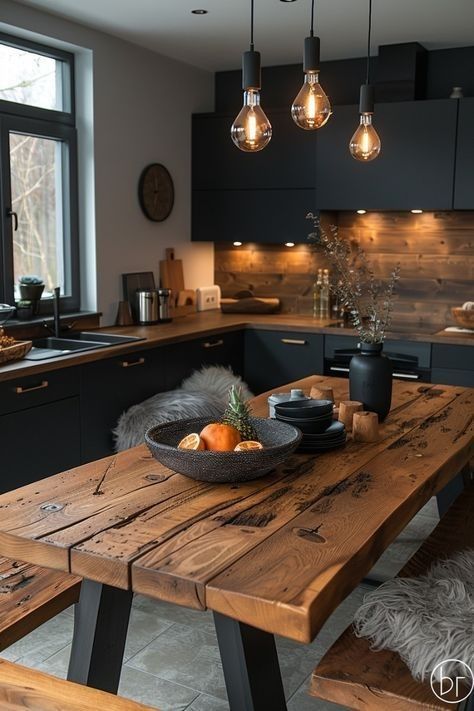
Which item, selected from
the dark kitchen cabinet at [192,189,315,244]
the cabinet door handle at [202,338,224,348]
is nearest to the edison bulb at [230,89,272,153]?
the cabinet door handle at [202,338,224,348]

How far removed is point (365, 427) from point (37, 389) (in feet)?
5.53

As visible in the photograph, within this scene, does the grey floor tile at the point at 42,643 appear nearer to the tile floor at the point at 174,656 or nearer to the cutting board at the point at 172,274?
the tile floor at the point at 174,656

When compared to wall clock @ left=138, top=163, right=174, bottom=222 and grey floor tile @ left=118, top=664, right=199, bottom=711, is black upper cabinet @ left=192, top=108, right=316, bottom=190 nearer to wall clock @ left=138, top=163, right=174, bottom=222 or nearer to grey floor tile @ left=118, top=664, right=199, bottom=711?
wall clock @ left=138, top=163, right=174, bottom=222

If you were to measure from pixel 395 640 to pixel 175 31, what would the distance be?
382cm

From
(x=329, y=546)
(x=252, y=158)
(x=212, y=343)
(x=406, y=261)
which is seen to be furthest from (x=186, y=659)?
(x=252, y=158)

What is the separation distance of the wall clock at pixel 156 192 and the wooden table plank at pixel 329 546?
10.1 ft

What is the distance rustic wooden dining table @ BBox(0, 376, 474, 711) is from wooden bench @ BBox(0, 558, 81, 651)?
13 centimetres

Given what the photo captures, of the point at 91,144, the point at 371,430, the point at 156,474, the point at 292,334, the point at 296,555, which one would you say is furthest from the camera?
the point at 292,334

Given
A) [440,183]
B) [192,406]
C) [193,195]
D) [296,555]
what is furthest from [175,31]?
[296,555]

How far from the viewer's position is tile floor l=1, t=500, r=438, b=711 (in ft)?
8.45

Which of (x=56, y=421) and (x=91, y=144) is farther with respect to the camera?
(x=91, y=144)

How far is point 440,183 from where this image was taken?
4871 millimetres

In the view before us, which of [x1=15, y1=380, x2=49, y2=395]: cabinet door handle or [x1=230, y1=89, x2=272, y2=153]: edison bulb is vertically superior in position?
[x1=230, y1=89, x2=272, y2=153]: edison bulb

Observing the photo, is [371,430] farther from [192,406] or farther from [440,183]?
[440,183]
